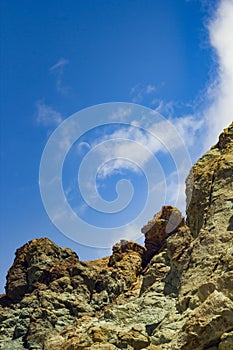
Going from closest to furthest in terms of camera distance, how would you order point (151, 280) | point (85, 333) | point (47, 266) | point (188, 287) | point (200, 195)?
point (85, 333)
point (188, 287)
point (200, 195)
point (151, 280)
point (47, 266)

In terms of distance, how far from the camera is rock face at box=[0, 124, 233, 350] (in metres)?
26.9

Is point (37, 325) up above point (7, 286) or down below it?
below

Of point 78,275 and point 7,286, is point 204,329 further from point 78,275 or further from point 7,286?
point 7,286

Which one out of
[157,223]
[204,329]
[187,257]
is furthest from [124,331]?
[157,223]

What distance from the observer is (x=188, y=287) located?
1307 inches

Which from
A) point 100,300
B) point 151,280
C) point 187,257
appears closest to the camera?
point 187,257

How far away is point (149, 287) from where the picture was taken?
43.7 m

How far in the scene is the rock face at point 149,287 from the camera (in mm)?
26875

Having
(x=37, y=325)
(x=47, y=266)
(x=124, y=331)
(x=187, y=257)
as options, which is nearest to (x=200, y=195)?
(x=187, y=257)

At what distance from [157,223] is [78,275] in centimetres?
1600

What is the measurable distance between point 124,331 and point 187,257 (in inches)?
432

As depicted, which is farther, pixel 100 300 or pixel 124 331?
pixel 100 300

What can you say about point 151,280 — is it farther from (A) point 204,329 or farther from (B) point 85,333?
(A) point 204,329

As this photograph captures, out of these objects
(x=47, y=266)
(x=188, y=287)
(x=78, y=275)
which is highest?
(x=47, y=266)
